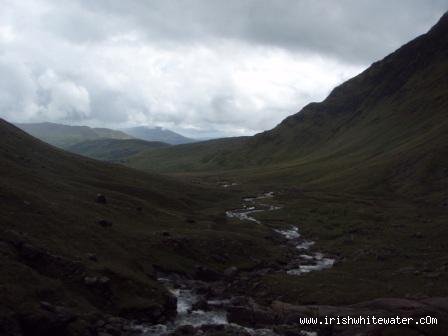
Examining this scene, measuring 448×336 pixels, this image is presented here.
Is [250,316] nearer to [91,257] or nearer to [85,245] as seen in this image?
[91,257]

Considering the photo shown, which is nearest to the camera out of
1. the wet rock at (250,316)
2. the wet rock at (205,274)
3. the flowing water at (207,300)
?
the flowing water at (207,300)

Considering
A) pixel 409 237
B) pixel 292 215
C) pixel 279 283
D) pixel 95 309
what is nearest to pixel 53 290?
pixel 95 309


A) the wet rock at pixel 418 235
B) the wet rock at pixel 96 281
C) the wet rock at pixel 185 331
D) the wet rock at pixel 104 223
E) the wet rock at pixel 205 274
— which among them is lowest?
the wet rock at pixel 185 331

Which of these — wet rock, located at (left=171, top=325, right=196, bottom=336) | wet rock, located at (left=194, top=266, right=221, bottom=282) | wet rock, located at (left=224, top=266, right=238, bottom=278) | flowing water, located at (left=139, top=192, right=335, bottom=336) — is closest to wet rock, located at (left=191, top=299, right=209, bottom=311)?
flowing water, located at (left=139, top=192, right=335, bottom=336)

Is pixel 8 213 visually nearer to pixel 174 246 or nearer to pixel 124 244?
pixel 124 244

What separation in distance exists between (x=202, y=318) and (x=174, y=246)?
2124cm

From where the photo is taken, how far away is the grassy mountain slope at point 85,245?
4069 cm

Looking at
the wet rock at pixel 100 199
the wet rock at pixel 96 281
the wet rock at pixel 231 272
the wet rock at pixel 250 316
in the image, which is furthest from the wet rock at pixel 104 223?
the wet rock at pixel 250 316

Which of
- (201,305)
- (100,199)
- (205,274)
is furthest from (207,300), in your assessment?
(100,199)

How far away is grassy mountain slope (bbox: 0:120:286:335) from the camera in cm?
4069

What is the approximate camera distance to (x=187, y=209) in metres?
112

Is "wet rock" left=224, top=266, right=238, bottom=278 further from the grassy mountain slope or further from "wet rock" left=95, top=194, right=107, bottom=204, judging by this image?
"wet rock" left=95, top=194, right=107, bottom=204

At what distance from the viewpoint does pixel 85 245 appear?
183 feet

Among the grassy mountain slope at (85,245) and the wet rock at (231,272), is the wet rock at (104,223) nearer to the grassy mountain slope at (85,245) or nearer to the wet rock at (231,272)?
the grassy mountain slope at (85,245)
